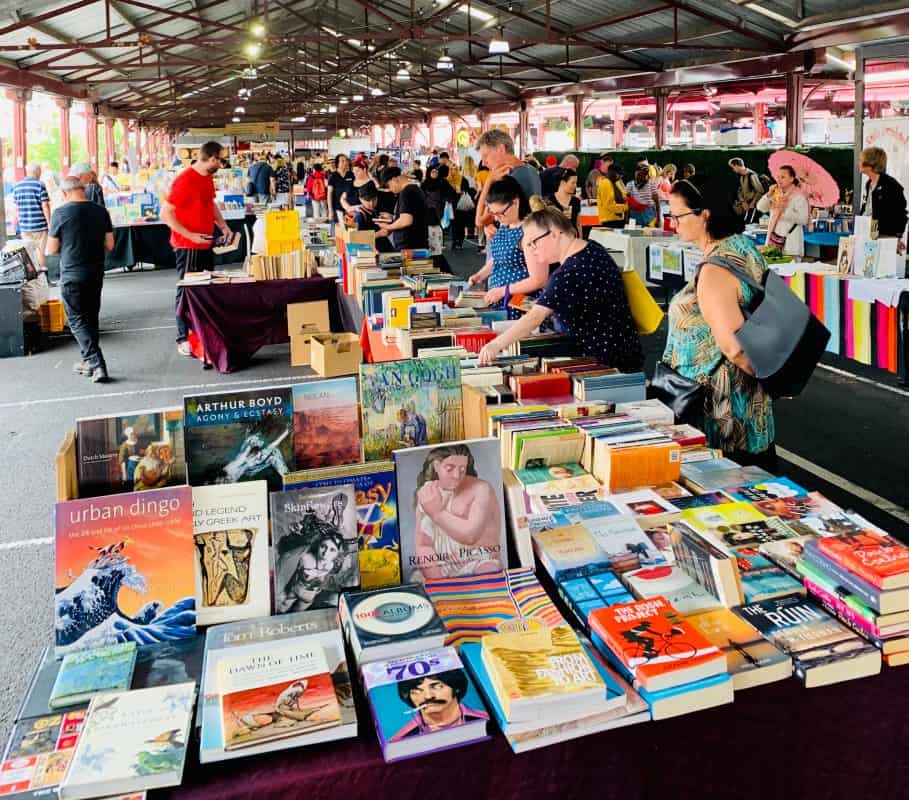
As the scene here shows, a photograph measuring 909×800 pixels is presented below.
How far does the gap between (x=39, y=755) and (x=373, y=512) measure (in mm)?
628

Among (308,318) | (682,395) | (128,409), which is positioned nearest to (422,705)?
(682,395)

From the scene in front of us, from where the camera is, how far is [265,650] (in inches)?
54.6

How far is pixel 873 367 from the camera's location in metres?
6.14

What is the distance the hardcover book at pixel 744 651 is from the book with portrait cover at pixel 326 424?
702mm

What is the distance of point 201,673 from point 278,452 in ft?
1.43

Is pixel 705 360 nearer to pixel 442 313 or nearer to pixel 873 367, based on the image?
pixel 442 313

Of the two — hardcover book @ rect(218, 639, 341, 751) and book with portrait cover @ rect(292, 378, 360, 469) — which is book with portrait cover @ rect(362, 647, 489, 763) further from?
book with portrait cover @ rect(292, 378, 360, 469)

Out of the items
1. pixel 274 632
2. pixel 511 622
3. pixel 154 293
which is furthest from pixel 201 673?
pixel 154 293

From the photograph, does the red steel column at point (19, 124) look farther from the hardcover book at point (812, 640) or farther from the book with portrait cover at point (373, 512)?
the hardcover book at point (812, 640)

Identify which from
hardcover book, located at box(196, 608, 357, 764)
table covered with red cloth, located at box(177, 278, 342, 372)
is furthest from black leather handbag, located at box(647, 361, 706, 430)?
table covered with red cloth, located at box(177, 278, 342, 372)

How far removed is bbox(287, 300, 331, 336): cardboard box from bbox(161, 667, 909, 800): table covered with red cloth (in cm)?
536

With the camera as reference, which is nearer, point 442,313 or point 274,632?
point 274,632

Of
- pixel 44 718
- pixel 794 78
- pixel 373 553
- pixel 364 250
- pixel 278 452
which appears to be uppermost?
pixel 794 78

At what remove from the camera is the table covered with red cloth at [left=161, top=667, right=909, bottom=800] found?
3.93 feet
